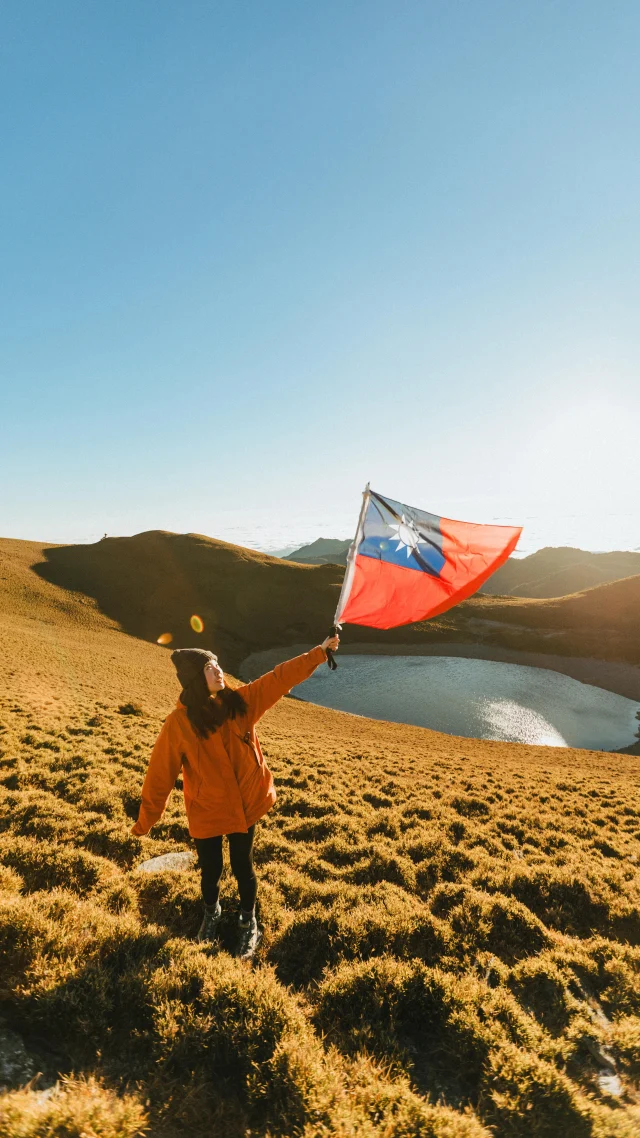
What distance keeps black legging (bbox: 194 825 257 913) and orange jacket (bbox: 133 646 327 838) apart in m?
0.27

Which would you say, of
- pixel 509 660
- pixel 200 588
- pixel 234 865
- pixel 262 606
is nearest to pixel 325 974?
pixel 234 865

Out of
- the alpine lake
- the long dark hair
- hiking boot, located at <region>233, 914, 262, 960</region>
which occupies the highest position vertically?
the long dark hair

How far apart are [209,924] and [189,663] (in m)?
3.30

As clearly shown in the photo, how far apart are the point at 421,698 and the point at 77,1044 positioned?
51.7 metres

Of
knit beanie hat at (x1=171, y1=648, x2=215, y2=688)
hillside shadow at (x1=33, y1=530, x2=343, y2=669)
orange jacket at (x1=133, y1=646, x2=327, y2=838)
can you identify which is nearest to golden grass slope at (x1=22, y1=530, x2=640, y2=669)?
hillside shadow at (x1=33, y1=530, x2=343, y2=669)

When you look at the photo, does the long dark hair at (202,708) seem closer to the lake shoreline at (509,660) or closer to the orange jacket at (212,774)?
the orange jacket at (212,774)

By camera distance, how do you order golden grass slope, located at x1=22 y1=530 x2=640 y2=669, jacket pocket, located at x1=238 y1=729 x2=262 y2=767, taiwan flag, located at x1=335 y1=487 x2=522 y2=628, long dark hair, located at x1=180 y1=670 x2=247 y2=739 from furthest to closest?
1. golden grass slope, located at x1=22 y1=530 x2=640 y2=669
2. taiwan flag, located at x1=335 y1=487 x2=522 y2=628
3. jacket pocket, located at x1=238 y1=729 x2=262 y2=767
4. long dark hair, located at x1=180 y1=670 x2=247 y2=739

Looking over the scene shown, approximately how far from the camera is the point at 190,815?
529 cm

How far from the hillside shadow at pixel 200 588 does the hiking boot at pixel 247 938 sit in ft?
208

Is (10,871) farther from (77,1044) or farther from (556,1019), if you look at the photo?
(556,1019)

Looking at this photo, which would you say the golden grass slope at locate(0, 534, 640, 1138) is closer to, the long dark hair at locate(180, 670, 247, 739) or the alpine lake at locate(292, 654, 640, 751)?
the long dark hair at locate(180, 670, 247, 739)

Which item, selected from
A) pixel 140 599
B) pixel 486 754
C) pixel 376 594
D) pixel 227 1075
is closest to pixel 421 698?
pixel 486 754

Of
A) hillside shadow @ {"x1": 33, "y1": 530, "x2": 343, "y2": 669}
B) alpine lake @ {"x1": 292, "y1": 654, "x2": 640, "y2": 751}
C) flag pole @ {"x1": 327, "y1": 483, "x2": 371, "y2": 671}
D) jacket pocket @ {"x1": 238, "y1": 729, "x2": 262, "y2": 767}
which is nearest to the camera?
jacket pocket @ {"x1": 238, "y1": 729, "x2": 262, "y2": 767}

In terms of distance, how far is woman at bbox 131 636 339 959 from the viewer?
5234 millimetres
